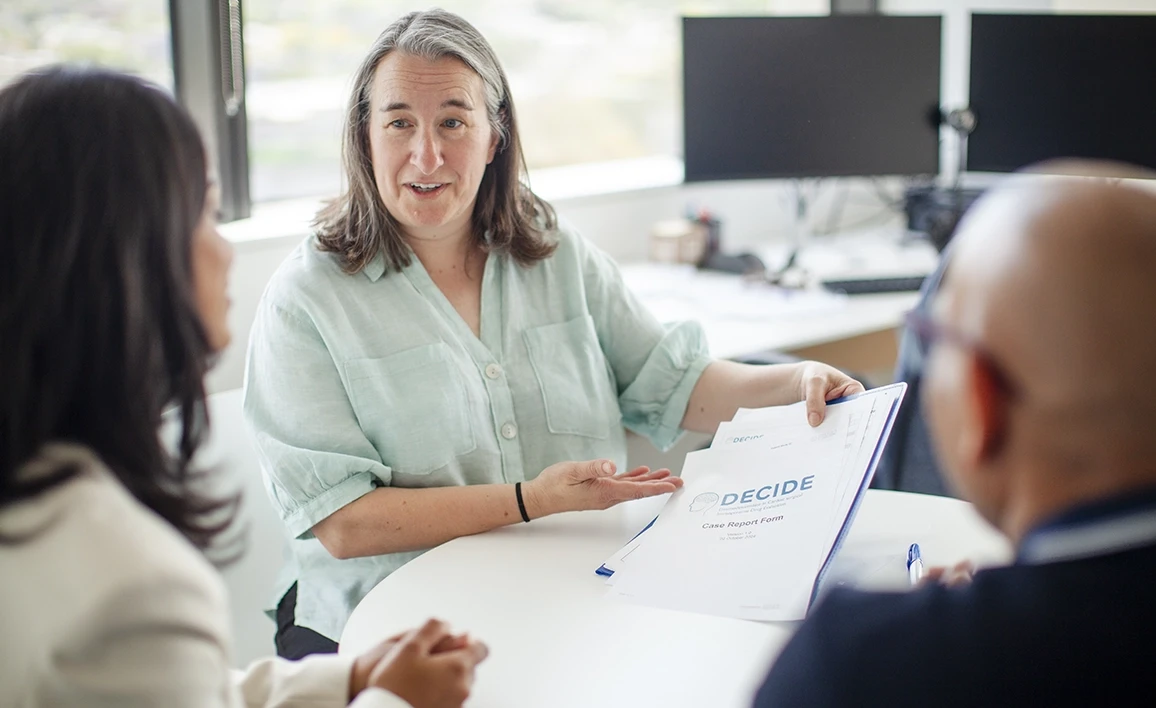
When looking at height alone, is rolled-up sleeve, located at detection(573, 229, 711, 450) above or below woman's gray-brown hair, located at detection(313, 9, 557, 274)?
below

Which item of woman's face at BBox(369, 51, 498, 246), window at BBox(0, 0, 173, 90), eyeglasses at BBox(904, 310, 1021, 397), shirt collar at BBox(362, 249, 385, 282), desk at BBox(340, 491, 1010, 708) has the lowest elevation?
desk at BBox(340, 491, 1010, 708)

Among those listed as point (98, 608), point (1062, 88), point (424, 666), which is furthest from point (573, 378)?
point (1062, 88)

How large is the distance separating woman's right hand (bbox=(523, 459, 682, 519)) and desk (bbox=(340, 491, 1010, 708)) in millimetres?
35

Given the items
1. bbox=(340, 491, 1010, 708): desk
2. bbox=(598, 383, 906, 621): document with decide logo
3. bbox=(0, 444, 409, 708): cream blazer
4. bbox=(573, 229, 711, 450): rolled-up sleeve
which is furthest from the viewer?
bbox=(573, 229, 711, 450): rolled-up sleeve

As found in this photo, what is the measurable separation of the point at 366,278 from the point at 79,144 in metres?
0.79

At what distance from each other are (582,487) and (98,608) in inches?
30.9

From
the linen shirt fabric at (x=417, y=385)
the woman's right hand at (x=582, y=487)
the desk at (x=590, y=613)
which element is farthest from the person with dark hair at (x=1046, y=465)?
the linen shirt fabric at (x=417, y=385)

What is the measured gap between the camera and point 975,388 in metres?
0.79

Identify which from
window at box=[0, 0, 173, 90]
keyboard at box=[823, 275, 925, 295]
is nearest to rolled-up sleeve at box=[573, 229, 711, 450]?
keyboard at box=[823, 275, 925, 295]

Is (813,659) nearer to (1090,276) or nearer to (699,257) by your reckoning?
(1090,276)

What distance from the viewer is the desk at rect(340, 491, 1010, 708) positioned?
1.19 meters

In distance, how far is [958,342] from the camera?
0.80 metres

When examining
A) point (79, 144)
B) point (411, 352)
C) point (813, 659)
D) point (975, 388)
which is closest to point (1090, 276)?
point (975, 388)

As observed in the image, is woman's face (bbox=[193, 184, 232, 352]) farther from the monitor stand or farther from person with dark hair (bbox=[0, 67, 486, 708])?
the monitor stand
